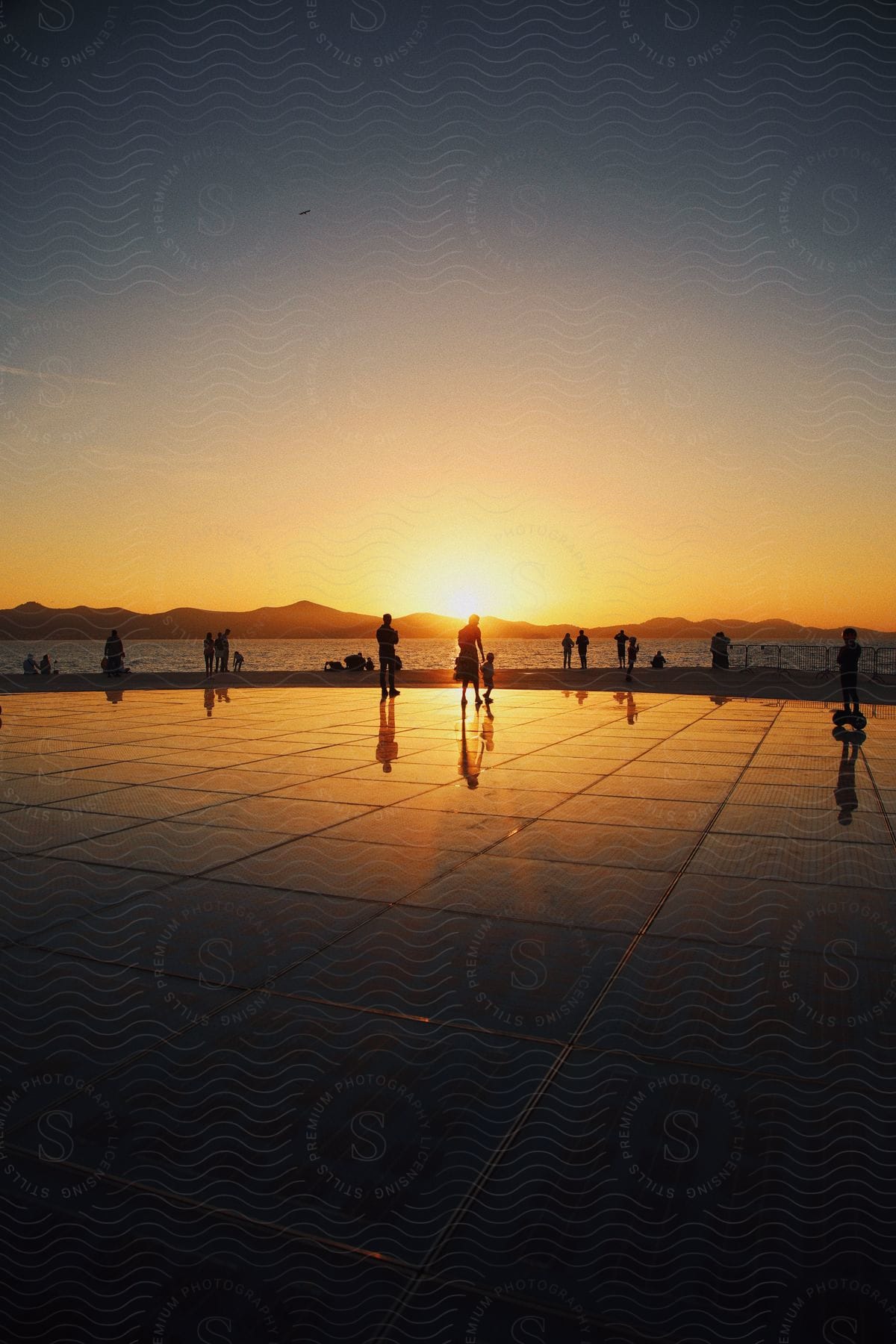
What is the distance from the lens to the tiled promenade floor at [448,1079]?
2.25 meters

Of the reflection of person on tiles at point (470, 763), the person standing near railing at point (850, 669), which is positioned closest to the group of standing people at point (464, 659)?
the reflection of person on tiles at point (470, 763)

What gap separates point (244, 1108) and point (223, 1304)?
2.71 ft

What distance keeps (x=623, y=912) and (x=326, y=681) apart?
84.1ft

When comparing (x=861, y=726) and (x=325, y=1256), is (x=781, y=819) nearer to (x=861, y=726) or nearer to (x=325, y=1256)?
(x=325, y=1256)

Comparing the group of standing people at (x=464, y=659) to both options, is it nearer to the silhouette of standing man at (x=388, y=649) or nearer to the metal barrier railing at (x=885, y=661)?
the silhouette of standing man at (x=388, y=649)

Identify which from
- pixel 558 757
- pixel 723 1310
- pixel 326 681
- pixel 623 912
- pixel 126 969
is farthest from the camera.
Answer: pixel 326 681

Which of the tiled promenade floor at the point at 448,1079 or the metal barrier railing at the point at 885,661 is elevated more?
the metal barrier railing at the point at 885,661

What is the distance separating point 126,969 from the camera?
13.8ft

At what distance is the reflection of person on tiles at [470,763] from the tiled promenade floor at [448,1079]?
2.09 meters

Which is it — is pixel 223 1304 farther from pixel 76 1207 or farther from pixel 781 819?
pixel 781 819

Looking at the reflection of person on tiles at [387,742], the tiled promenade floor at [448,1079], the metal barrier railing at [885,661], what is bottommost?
the tiled promenade floor at [448,1079]

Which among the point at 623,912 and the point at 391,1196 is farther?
the point at 623,912

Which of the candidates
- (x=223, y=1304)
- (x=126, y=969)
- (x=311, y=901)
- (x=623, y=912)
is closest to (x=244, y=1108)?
(x=223, y=1304)

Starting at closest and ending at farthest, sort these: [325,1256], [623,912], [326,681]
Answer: [325,1256], [623,912], [326,681]
